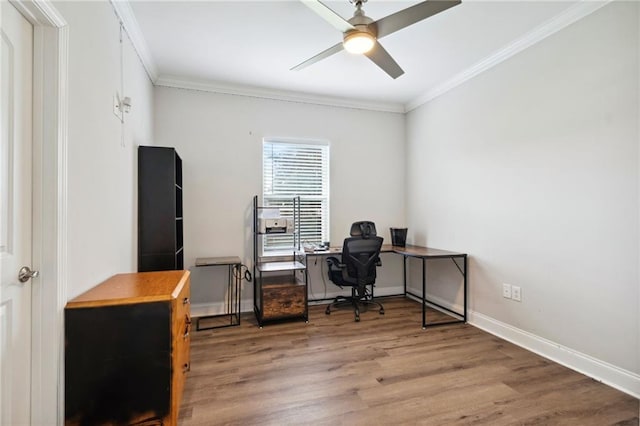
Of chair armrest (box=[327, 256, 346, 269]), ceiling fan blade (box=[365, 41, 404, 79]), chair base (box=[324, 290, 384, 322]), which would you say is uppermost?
ceiling fan blade (box=[365, 41, 404, 79])

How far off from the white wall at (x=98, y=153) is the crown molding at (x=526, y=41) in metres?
3.19

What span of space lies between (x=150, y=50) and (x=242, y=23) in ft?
3.39

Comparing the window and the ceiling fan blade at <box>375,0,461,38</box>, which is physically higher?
the ceiling fan blade at <box>375,0,461,38</box>

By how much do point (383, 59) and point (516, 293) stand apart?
2357mm

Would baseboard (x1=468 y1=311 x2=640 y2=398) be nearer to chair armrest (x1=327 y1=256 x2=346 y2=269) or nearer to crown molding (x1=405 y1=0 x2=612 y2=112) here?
chair armrest (x1=327 y1=256 x2=346 y2=269)

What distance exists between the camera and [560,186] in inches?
94.2

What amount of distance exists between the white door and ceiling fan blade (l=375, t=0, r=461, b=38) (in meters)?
1.83

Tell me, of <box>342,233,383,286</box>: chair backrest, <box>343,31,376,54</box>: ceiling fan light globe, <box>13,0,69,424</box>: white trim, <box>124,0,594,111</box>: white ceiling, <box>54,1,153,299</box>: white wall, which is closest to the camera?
<box>13,0,69,424</box>: white trim

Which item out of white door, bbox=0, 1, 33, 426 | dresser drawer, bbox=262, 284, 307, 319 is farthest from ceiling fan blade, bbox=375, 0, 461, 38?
dresser drawer, bbox=262, 284, 307, 319

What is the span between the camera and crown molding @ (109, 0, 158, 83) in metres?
2.12

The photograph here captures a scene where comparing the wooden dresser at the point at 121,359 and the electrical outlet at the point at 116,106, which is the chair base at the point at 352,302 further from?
the electrical outlet at the point at 116,106

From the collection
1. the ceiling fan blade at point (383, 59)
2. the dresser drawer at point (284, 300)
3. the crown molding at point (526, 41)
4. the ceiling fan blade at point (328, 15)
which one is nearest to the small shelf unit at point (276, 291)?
the dresser drawer at point (284, 300)

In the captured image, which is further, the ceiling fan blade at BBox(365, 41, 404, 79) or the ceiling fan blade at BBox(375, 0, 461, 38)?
the ceiling fan blade at BBox(365, 41, 404, 79)

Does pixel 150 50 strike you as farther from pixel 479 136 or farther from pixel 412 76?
pixel 479 136
